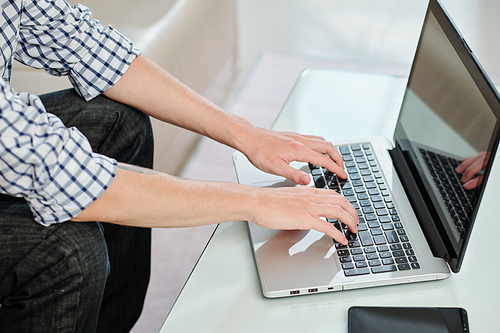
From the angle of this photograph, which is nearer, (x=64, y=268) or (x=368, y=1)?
(x=64, y=268)

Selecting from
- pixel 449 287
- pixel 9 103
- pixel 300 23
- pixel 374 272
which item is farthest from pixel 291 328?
pixel 300 23

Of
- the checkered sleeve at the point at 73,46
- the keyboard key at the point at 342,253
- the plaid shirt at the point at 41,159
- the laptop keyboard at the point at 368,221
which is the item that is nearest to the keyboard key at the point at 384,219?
the laptop keyboard at the point at 368,221

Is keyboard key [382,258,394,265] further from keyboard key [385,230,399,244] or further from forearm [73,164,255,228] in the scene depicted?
forearm [73,164,255,228]

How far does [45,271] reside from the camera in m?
0.70

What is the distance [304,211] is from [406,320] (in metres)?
0.22

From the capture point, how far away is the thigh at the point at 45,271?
705 mm

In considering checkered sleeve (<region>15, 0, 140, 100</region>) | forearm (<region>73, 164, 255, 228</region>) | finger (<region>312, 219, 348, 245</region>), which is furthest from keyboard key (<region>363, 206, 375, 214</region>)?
checkered sleeve (<region>15, 0, 140, 100</region>)

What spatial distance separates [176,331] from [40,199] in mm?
270

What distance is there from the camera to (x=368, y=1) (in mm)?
2879

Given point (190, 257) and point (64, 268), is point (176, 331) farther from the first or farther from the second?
point (190, 257)

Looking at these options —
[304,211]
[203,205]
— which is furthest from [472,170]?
[203,205]

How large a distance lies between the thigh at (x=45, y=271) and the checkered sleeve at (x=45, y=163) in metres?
0.04

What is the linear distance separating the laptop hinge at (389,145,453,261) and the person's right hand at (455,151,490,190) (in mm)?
111

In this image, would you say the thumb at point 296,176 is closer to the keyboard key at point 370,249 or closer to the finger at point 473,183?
the keyboard key at point 370,249
